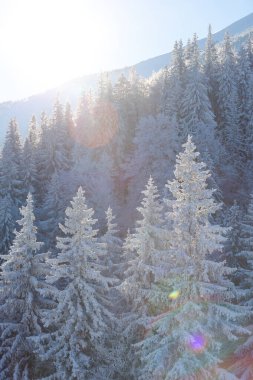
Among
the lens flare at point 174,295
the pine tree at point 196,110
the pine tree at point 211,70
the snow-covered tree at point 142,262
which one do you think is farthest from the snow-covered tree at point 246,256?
the pine tree at point 211,70

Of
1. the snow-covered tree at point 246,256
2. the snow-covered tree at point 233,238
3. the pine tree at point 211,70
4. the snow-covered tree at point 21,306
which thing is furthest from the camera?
the pine tree at point 211,70

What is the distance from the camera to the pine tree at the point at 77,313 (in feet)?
63.9

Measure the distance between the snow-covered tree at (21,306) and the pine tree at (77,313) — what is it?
2.09m

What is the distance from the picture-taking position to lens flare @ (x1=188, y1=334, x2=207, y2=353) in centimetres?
1533

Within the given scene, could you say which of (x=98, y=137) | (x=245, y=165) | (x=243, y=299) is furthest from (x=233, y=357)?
(x=98, y=137)

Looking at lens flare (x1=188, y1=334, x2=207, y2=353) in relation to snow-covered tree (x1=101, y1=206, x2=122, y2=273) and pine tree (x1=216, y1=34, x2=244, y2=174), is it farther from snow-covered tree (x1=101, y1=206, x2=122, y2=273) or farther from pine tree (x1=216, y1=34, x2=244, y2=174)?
pine tree (x1=216, y1=34, x2=244, y2=174)

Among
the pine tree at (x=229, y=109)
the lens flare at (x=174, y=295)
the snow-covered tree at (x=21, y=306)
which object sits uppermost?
the pine tree at (x=229, y=109)

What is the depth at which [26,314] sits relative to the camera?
2205 centimetres

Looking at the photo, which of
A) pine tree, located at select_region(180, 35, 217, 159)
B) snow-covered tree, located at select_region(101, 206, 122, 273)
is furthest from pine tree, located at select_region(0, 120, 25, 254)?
pine tree, located at select_region(180, 35, 217, 159)

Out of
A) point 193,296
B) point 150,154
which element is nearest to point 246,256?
point 193,296

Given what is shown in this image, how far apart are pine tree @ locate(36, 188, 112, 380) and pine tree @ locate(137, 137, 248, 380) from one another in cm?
443

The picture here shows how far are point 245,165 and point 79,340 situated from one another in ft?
133

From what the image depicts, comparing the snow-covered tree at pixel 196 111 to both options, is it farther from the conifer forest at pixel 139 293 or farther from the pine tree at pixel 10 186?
the pine tree at pixel 10 186

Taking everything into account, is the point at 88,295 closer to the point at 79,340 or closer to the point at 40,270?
the point at 79,340
